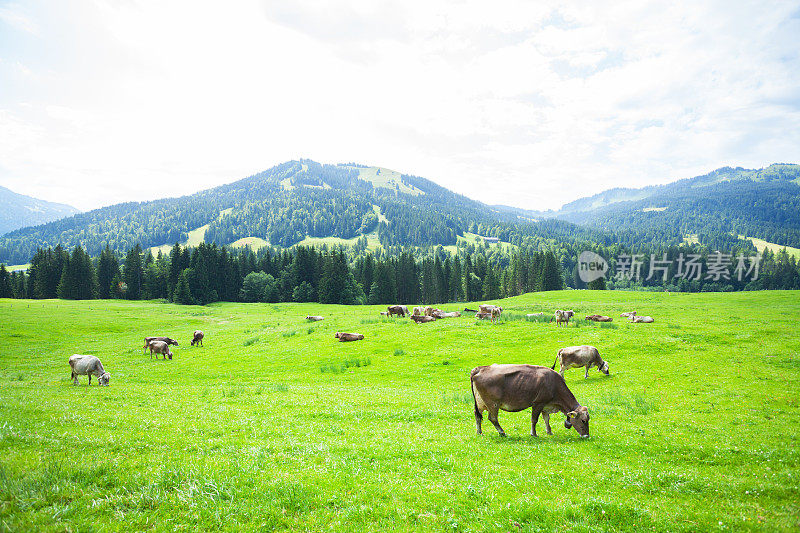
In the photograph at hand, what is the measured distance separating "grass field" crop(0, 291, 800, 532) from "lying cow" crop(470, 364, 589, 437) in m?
0.79

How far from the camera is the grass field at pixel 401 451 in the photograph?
7.32 metres

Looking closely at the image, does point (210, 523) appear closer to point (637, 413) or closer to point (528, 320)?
point (637, 413)

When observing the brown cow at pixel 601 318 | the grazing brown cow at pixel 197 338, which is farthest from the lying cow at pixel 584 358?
the grazing brown cow at pixel 197 338

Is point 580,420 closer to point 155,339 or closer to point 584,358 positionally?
point 584,358

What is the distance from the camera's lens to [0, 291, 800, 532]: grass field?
7.32 metres

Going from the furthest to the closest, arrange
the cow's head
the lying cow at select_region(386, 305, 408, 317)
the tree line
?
1. the tree line
2. the lying cow at select_region(386, 305, 408, 317)
3. the cow's head

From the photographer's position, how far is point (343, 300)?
329ft

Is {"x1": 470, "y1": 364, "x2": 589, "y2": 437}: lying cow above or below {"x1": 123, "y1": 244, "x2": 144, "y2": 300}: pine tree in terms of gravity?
below

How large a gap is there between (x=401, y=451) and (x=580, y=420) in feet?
23.8

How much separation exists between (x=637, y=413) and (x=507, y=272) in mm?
133477

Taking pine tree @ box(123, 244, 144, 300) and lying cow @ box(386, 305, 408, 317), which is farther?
pine tree @ box(123, 244, 144, 300)

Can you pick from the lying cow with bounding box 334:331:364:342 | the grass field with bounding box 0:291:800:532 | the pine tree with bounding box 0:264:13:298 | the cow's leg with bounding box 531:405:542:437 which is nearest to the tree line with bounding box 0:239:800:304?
the pine tree with bounding box 0:264:13:298

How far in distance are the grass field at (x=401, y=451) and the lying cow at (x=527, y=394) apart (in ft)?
2.58

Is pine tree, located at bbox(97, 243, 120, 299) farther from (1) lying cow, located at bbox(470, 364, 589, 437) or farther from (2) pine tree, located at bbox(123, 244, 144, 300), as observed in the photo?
(1) lying cow, located at bbox(470, 364, 589, 437)
